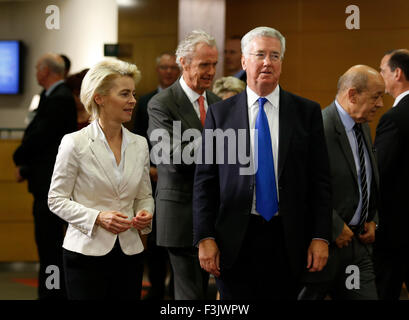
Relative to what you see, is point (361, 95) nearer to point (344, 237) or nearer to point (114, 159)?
point (344, 237)

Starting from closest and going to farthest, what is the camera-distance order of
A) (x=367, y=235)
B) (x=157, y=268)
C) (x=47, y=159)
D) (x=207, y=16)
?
(x=367, y=235) → (x=47, y=159) → (x=157, y=268) → (x=207, y=16)

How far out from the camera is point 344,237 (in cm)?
314

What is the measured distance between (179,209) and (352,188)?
919 mm

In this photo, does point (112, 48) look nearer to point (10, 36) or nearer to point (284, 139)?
point (10, 36)

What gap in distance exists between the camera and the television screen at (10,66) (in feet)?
29.3

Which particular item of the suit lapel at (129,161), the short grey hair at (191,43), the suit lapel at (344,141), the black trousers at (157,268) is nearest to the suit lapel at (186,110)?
the short grey hair at (191,43)

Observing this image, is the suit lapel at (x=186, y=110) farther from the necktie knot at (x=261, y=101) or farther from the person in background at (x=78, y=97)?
the person in background at (x=78, y=97)

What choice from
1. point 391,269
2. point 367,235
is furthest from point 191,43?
point 391,269

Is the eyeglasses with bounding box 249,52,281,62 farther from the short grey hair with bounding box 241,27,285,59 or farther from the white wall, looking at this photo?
the white wall

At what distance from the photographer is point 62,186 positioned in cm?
264

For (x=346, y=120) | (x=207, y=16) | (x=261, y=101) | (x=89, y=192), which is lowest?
(x=89, y=192)

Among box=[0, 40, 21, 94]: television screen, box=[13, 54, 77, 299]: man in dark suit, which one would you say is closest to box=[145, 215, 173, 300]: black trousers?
box=[13, 54, 77, 299]: man in dark suit

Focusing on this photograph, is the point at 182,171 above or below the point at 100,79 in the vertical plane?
below
